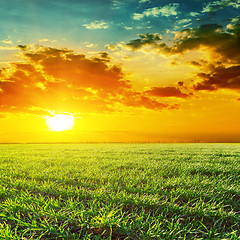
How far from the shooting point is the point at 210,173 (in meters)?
6.54

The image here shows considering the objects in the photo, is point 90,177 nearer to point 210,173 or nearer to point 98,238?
point 98,238

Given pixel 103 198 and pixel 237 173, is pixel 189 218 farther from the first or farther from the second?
pixel 237 173

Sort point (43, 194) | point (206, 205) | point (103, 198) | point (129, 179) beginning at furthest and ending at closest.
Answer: point (129, 179) < point (43, 194) < point (103, 198) < point (206, 205)

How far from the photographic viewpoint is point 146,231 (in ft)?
9.70

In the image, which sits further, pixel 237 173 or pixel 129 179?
pixel 237 173

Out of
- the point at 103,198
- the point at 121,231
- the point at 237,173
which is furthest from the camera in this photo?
the point at 237,173

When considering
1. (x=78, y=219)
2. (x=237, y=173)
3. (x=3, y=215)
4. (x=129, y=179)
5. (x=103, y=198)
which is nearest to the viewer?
(x=78, y=219)

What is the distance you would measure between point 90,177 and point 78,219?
102 inches

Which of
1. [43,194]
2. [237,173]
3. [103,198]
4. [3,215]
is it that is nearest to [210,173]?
[237,173]

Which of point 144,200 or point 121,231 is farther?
point 144,200

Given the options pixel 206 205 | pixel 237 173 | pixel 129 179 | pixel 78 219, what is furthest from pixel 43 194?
pixel 237 173

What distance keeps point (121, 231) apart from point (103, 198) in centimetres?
117

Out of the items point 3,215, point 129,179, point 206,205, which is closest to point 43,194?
point 3,215

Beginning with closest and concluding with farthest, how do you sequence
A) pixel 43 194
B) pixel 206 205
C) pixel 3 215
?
pixel 3 215
pixel 206 205
pixel 43 194
